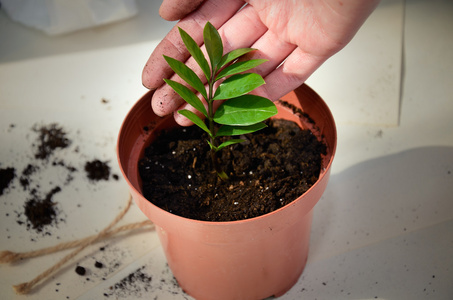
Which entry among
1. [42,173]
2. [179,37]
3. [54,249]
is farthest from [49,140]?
[179,37]

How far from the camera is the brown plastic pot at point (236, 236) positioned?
88 centimetres

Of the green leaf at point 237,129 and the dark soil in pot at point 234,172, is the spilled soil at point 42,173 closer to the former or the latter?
the dark soil in pot at point 234,172

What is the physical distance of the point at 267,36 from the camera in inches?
41.2

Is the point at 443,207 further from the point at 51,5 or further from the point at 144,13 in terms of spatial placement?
the point at 51,5

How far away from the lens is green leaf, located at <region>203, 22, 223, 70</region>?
0.81 m

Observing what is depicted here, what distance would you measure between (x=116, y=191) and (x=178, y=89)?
26.4 inches

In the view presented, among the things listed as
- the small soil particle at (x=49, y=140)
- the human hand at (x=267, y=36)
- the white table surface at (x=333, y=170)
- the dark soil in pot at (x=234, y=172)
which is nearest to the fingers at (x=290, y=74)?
the human hand at (x=267, y=36)

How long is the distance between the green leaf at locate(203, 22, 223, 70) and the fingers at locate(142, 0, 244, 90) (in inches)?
6.7

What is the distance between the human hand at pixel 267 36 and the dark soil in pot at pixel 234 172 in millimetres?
108

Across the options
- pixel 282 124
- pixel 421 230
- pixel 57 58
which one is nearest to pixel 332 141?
pixel 282 124

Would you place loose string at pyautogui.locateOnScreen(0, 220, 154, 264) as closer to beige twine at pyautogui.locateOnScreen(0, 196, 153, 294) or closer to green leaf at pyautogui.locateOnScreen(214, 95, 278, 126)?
beige twine at pyautogui.locateOnScreen(0, 196, 153, 294)

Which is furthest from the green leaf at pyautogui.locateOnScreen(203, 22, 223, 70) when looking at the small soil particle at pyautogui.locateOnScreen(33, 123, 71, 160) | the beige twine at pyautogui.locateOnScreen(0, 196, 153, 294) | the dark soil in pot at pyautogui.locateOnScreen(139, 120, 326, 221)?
the small soil particle at pyautogui.locateOnScreen(33, 123, 71, 160)

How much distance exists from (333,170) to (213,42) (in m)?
0.76

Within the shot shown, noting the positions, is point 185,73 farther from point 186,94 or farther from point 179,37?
point 179,37
